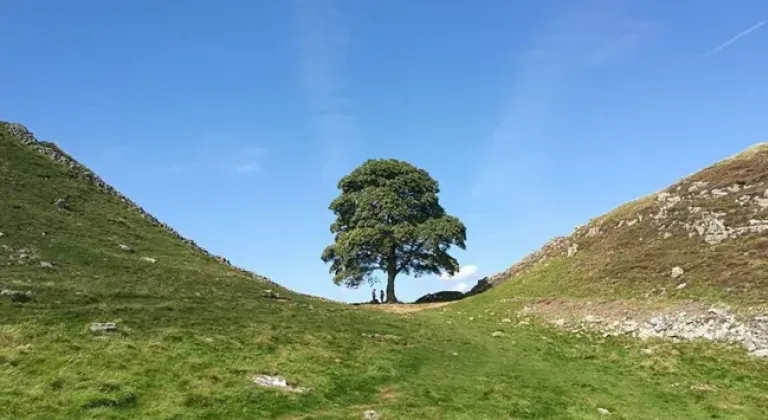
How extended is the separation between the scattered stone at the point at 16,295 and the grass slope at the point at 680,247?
3959cm

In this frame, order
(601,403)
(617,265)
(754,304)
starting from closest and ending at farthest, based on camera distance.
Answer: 1. (601,403)
2. (754,304)
3. (617,265)

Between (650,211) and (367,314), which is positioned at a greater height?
(650,211)

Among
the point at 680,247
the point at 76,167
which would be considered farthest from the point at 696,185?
the point at 76,167

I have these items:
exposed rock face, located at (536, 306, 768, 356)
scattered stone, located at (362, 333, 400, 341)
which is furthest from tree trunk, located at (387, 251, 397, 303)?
scattered stone, located at (362, 333, 400, 341)

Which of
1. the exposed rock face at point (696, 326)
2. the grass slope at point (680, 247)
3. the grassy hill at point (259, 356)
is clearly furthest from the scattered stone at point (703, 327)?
the grass slope at point (680, 247)

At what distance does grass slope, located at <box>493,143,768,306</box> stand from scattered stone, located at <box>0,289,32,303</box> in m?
39.6

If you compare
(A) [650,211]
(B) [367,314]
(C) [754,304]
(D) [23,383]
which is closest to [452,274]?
(A) [650,211]

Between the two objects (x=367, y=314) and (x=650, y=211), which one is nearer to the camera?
(x=367, y=314)

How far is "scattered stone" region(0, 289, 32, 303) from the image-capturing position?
28250 mm

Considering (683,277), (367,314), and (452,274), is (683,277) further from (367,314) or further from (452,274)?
(452,274)

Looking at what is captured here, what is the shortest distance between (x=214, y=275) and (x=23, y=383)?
29995 mm

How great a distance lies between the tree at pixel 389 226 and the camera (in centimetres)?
7506

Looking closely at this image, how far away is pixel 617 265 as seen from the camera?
176 feet

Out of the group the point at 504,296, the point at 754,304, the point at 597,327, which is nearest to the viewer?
the point at 754,304
